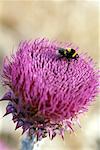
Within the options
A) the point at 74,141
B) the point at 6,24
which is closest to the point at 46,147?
the point at 74,141

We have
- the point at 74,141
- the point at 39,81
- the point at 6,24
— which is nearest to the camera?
the point at 39,81

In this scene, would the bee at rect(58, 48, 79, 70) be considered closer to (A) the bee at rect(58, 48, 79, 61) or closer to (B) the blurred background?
(A) the bee at rect(58, 48, 79, 61)

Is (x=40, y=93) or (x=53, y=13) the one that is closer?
(x=40, y=93)

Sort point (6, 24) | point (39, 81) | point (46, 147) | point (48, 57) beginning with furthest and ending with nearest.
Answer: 1. point (6, 24)
2. point (46, 147)
3. point (48, 57)
4. point (39, 81)

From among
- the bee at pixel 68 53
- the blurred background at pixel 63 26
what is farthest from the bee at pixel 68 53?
the blurred background at pixel 63 26

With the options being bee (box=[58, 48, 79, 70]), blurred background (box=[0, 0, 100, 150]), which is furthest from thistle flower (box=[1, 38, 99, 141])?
blurred background (box=[0, 0, 100, 150])

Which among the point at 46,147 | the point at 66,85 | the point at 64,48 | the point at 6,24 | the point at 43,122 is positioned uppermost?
the point at 6,24

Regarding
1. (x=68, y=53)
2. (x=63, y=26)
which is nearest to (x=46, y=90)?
(x=68, y=53)

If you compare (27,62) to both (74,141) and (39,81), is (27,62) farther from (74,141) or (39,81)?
(74,141)
